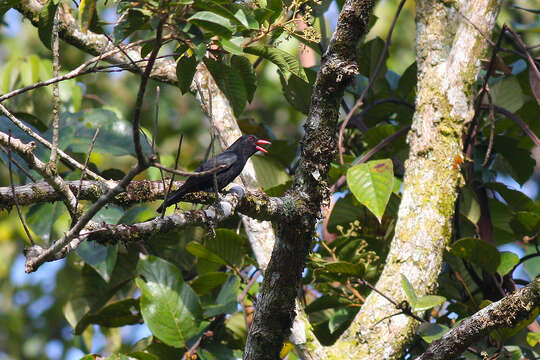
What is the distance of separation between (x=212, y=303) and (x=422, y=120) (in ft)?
5.42

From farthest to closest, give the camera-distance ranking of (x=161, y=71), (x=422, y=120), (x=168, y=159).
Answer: (x=168, y=159)
(x=161, y=71)
(x=422, y=120)

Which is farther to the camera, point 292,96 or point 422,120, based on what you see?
point 292,96

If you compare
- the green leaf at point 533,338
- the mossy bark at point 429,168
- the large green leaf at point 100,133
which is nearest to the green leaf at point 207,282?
the large green leaf at point 100,133

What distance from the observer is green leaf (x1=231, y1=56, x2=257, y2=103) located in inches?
121

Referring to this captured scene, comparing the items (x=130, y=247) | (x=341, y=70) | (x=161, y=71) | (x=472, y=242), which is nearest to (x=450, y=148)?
(x=472, y=242)

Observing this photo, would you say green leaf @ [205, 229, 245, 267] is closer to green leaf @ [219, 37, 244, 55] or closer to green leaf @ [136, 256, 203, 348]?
green leaf @ [136, 256, 203, 348]

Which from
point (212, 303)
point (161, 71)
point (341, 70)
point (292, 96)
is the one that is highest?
point (161, 71)

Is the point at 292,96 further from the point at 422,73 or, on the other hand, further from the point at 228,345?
the point at 228,345

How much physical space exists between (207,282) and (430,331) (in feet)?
4.54

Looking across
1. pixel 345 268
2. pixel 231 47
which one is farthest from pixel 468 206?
pixel 231 47

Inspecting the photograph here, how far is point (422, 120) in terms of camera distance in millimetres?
3352

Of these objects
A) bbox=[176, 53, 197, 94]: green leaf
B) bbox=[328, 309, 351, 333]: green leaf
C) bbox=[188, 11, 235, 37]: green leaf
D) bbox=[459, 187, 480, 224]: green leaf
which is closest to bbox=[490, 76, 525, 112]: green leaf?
bbox=[459, 187, 480, 224]: green leaf

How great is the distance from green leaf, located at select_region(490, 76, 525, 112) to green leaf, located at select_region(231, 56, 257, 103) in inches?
65.5

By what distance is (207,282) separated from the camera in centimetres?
368
